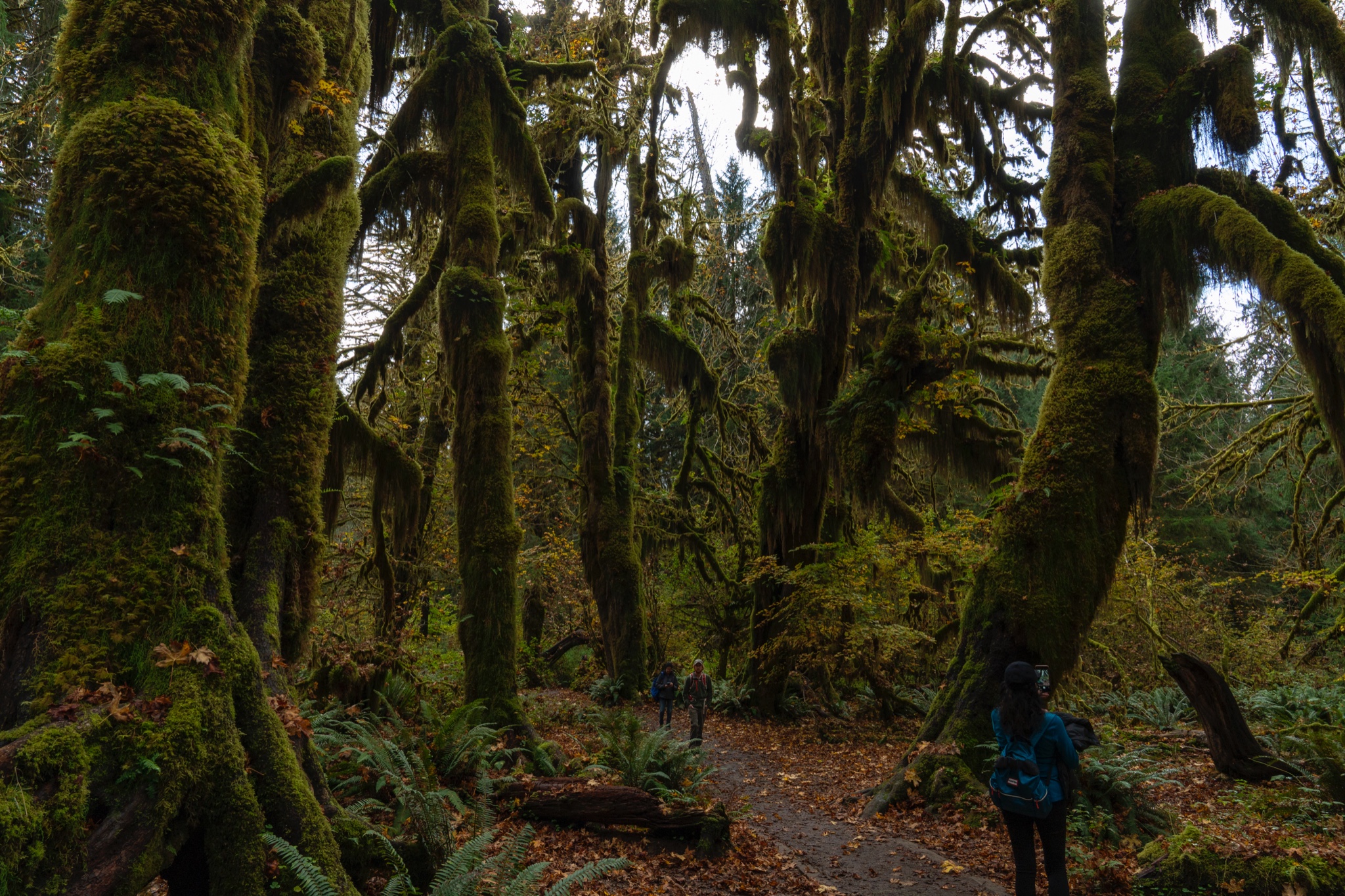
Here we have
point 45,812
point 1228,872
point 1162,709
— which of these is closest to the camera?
point 45,812

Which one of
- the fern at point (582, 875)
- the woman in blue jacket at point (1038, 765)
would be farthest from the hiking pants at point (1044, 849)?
the fern at point (582, 875)

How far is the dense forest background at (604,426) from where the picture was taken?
3.33m

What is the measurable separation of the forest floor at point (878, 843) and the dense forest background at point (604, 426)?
0.09 metres

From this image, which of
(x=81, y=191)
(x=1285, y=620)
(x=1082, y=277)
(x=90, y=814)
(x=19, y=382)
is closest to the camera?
(x=90, y=814)

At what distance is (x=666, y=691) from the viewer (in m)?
12.4

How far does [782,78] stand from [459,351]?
8.84 metres

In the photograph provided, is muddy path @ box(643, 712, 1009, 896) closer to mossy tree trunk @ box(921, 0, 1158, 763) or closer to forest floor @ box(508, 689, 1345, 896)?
forest floor @ box(508, 689, 1345, 896)

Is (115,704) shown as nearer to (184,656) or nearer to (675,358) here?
(184,656)

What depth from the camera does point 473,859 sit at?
433 centimetres

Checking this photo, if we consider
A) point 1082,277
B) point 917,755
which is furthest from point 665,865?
point 1082,277

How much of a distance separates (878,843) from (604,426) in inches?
422

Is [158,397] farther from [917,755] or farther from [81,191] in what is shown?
[917,755]

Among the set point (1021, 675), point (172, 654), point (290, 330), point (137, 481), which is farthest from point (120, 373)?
point (1021, 675)

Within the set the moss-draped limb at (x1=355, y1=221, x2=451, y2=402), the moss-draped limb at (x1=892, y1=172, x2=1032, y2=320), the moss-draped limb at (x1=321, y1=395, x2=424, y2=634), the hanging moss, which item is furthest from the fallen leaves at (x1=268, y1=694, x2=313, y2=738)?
the hanging moss
